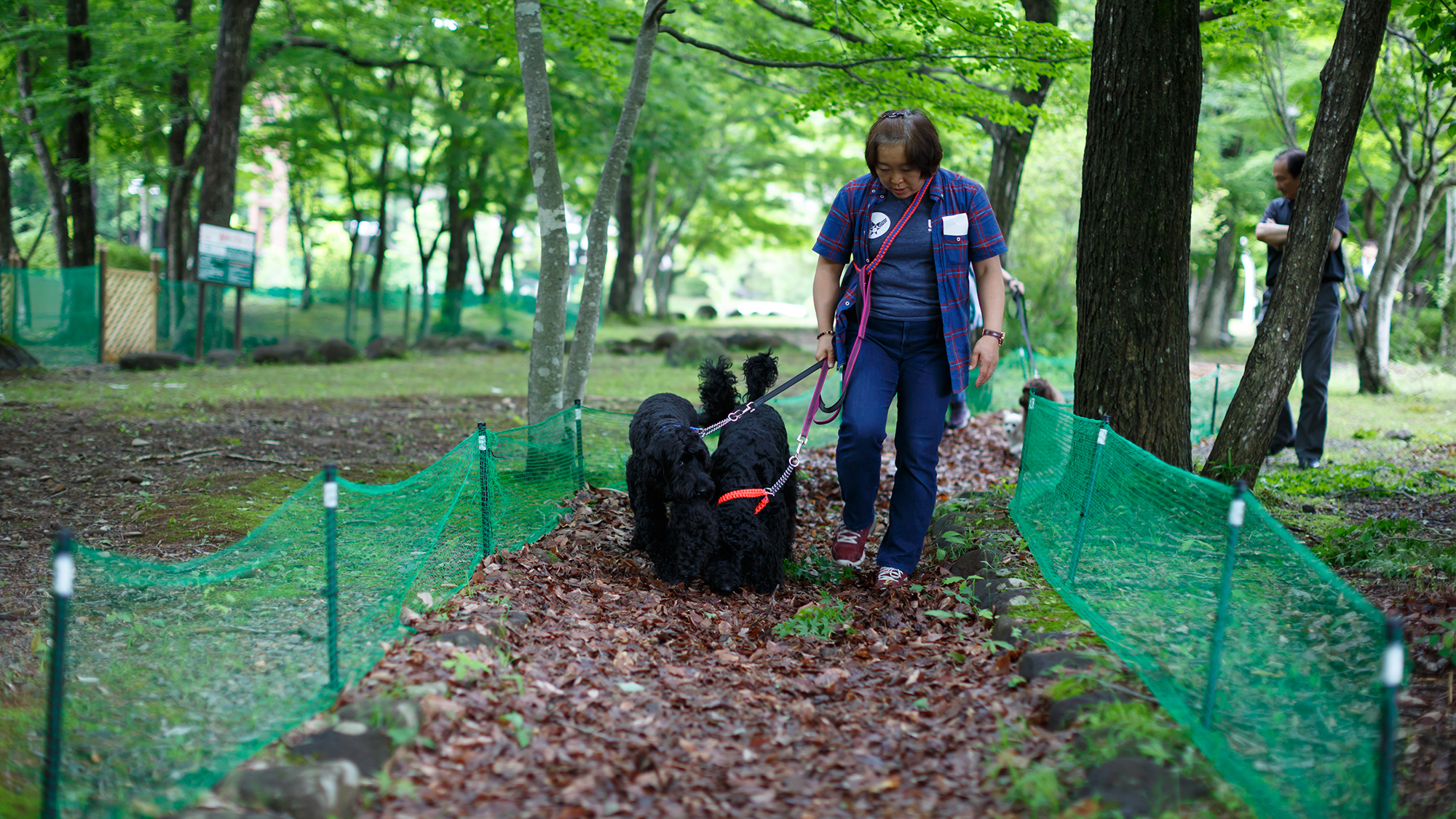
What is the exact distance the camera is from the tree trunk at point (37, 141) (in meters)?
14.2

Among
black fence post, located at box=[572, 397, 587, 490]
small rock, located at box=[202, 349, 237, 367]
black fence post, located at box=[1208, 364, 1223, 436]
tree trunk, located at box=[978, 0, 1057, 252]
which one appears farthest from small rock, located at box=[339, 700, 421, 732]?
small rock, located at box=[202, 349, 237, 367]

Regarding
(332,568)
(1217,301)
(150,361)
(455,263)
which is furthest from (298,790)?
(1217,301)

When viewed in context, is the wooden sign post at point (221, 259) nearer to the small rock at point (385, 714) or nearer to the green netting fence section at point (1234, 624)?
the small rock at point (385, 714)

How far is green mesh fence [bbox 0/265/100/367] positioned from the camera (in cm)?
1248

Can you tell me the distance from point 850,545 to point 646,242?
22.3 m

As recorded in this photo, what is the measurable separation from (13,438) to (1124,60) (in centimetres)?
732

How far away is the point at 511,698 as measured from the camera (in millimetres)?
2740

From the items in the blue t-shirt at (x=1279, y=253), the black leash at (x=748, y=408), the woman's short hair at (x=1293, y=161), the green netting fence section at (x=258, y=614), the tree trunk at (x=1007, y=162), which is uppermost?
the tree trunk at (x=1007, y=162)

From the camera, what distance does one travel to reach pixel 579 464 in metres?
5.37

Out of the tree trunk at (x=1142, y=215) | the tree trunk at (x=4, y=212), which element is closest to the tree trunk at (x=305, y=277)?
A: the tree trunk at (x=4, y=212)

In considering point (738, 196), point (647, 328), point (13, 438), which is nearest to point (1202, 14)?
point (13, 438)

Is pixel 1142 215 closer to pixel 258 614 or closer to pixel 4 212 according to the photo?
pixel 258 614

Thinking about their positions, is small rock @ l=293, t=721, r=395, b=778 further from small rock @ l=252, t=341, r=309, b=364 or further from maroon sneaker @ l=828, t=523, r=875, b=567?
small rock @ l=252, t=341, r=309, b=364

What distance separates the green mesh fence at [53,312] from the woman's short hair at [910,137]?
41.1 ft
